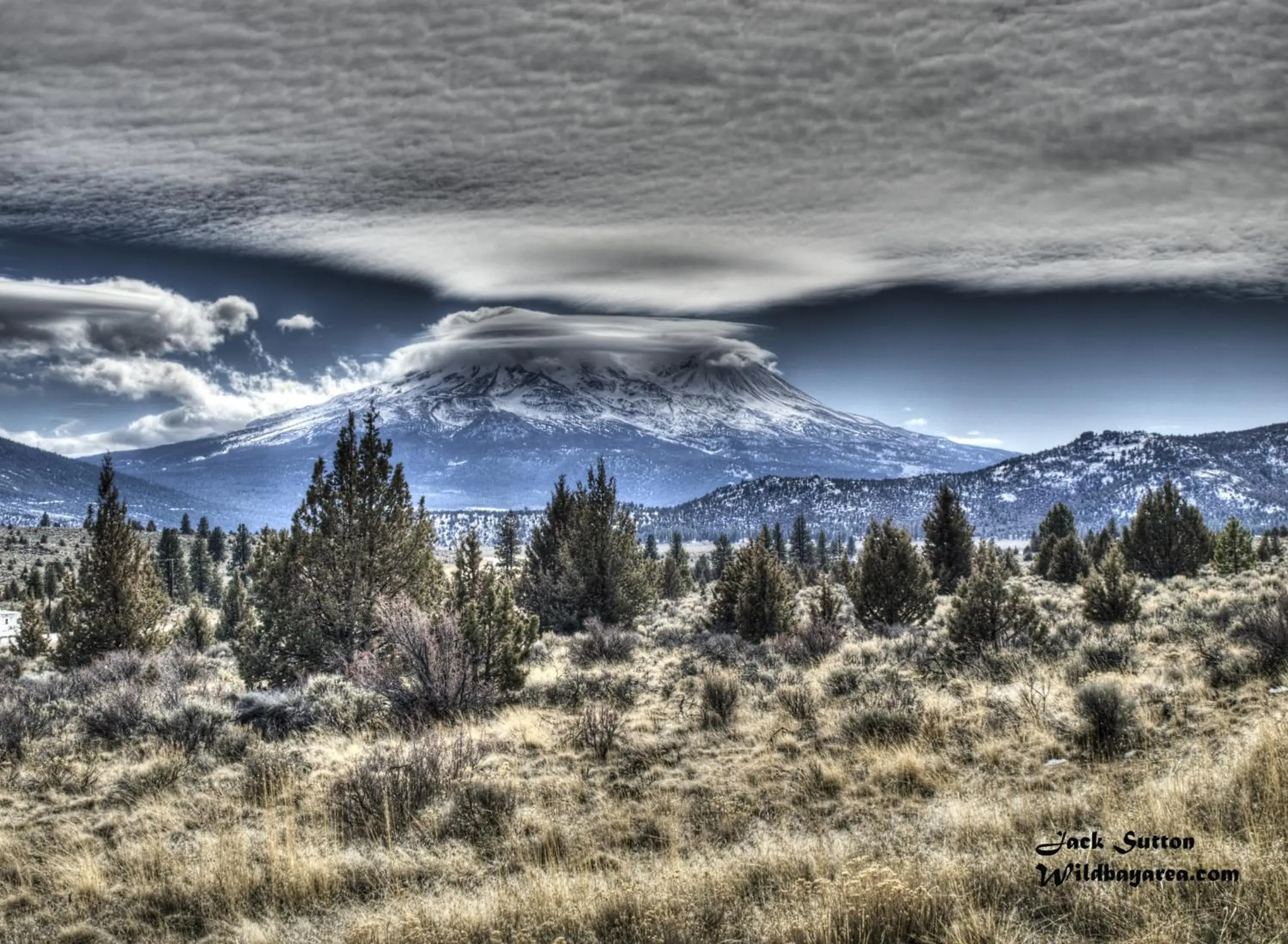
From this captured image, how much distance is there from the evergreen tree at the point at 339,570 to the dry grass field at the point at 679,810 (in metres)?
3.04

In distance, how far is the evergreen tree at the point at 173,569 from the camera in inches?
2493

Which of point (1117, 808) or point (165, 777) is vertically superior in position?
point (1117, 808)

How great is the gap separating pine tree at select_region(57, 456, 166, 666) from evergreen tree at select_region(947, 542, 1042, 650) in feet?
67.9

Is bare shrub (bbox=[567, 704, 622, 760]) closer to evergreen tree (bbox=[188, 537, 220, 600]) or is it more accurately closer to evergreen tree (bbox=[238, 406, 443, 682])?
evergreen tree (bbox=[238, 406, 443, 682])

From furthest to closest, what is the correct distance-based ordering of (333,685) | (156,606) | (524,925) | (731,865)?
1. (156,606)
2. (333,685)
3. (731,865)
4. (524,925)

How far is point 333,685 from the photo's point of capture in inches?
534

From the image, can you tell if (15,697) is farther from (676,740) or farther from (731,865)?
(731,865)

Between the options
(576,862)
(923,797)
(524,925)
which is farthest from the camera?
(923,797)

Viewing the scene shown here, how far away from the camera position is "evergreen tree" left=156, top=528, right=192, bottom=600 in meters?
63.3

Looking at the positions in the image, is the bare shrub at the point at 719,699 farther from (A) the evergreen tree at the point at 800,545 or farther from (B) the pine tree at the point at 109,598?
(A) the evergreen tree at the point at 800,545

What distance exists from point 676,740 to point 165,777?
5.90 meters

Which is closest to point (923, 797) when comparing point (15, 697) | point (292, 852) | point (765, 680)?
point (292, 852)

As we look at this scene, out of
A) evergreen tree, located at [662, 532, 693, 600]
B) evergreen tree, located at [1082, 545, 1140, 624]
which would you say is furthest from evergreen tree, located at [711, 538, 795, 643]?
evergreen tree, located at [662, 532, 693, 600]

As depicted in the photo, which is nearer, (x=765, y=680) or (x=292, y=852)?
(x=292, y=852)
